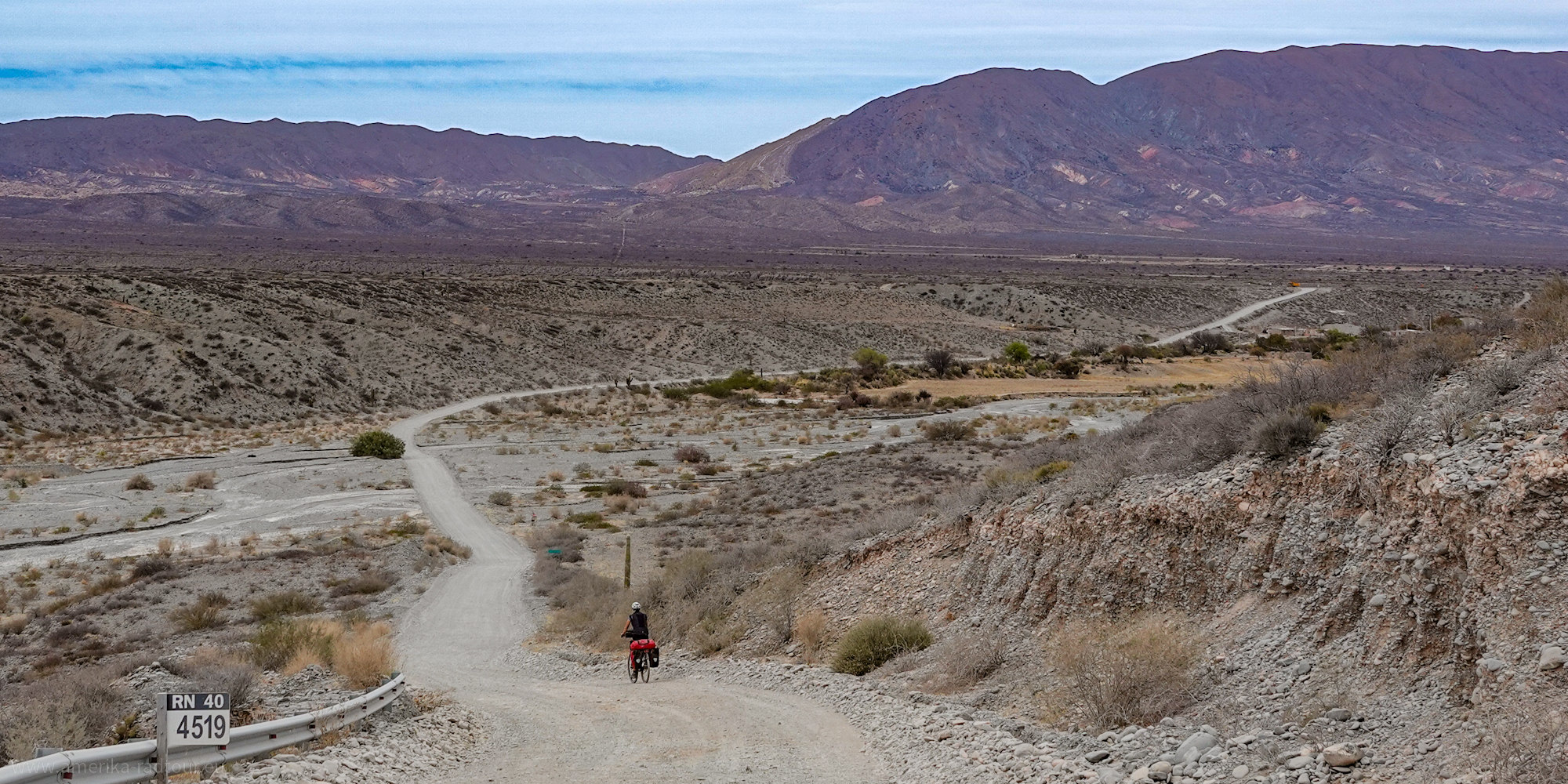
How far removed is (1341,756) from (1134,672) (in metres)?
2.59

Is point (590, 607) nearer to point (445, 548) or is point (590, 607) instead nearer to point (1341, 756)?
point (445, 548)

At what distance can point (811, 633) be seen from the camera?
16078mm

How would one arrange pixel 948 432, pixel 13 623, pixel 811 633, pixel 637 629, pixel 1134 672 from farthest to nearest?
pixel 948 432, pixel 13 623, pixel 637 629, pixel 811 633, pixel 1134 672

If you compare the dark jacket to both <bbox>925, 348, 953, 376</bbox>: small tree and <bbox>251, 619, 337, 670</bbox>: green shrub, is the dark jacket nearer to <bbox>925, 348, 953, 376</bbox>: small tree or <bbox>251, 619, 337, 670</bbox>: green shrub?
<bbox>251, 619, 337, 670</bbox>: green shrub

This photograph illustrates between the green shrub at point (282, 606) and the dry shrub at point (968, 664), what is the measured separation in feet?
49.9

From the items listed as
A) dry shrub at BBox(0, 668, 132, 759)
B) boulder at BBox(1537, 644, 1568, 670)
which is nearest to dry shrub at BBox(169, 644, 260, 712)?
dry shrub at BBox(0, 668, 132, 759)

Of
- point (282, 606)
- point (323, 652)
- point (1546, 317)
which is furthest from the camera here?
point (282, 606)

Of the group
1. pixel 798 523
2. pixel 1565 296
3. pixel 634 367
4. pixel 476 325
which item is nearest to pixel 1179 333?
pixel 634 367

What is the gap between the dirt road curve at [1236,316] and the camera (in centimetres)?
9819

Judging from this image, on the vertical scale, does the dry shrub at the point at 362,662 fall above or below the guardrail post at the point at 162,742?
below

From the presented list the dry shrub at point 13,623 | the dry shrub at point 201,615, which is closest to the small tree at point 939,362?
the dry shrub at point 201,615

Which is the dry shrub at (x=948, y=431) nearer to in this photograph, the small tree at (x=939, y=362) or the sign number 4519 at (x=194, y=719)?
the small tree at (x=939, y=362)

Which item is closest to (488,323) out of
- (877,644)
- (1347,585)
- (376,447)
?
(376,447)

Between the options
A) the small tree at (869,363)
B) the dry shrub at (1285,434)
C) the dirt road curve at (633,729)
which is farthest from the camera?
the small tree at (869,363)
